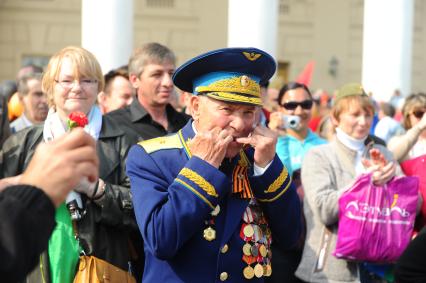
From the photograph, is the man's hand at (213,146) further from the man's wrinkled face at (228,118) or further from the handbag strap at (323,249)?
the handbag strap at (323,249)

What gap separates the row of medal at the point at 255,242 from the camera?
10.9 feet

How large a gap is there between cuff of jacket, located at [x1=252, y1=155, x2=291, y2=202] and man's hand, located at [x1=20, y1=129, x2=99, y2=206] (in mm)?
1454

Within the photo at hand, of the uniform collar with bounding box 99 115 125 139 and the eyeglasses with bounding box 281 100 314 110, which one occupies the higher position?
the eyeglasses with bounding box 281 100 314 110

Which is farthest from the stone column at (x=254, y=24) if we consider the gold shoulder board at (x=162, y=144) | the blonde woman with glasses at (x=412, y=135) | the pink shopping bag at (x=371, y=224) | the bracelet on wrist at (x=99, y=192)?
the gold shoulder board at (x=162, y=144)

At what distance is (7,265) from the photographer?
187 cm

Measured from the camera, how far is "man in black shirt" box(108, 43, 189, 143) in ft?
16.7

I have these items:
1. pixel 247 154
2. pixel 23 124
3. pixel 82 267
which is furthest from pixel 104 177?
pixel 23 124

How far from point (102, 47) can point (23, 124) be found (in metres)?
5.91

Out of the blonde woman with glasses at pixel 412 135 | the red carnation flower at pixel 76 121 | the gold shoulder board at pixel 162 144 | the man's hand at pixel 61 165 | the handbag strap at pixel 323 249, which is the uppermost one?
the red carnation flower at pixel 76 121

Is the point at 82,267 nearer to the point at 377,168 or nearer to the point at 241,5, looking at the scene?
the point at 377,168

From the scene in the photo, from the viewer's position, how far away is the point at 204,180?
10.4ft

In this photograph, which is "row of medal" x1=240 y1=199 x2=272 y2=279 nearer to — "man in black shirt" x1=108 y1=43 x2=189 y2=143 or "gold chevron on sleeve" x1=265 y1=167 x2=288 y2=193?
"gold chevron on sleeve" x1=265 y1=167 x2=288 y2=193

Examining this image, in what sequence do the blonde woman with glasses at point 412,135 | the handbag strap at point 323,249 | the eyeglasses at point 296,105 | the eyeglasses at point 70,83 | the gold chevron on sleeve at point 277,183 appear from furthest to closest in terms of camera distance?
the eyeglasses at point 296,105, the blonde woman with glasses at point 412,135, the handbag strap at point 323,249, the eyeglasses at point 70,83, the gold chevron on sleeve at point 277,183

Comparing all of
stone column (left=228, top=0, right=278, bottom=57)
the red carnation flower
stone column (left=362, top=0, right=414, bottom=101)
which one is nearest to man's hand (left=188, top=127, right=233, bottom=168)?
the red carnation flower
